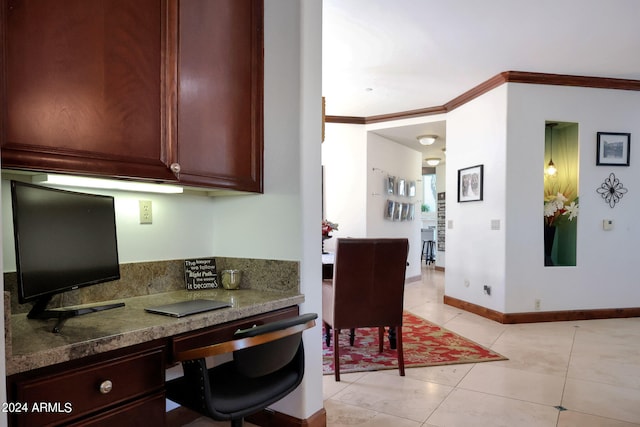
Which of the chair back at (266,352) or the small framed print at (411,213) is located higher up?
the small framed print at (411,213)

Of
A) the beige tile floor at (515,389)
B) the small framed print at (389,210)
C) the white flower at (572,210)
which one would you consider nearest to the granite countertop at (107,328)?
the beige tile floor at (515,389)

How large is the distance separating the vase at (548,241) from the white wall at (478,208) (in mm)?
594

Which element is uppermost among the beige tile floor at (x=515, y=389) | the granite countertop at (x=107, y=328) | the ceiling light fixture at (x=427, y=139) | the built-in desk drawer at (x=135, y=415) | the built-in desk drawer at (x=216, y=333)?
the ceiling light fixture at (x=427, y=139)

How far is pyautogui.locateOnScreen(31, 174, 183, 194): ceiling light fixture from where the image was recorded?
1432 mm

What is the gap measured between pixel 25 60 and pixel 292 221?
118cm

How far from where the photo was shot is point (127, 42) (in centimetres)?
143

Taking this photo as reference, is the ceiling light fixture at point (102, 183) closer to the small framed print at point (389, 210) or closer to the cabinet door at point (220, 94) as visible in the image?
the cabinet door at point (220, 94)

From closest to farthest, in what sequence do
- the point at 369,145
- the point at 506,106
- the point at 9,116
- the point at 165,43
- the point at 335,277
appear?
the point at 9,116 → the point at 165,43 → the point at 335,277 → the point at 506,106 → the point at 369,145

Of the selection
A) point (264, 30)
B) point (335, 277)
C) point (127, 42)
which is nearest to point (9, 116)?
point (127, 42)

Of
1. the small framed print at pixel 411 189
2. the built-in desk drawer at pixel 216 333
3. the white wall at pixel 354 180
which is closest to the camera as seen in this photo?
the built-in desk drawer at pixel 216 333

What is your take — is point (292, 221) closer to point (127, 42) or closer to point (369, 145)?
point (127, 42)

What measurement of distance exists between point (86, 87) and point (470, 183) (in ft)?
14.7

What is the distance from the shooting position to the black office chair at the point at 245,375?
1287 mm

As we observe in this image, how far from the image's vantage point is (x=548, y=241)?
452 centimetres
